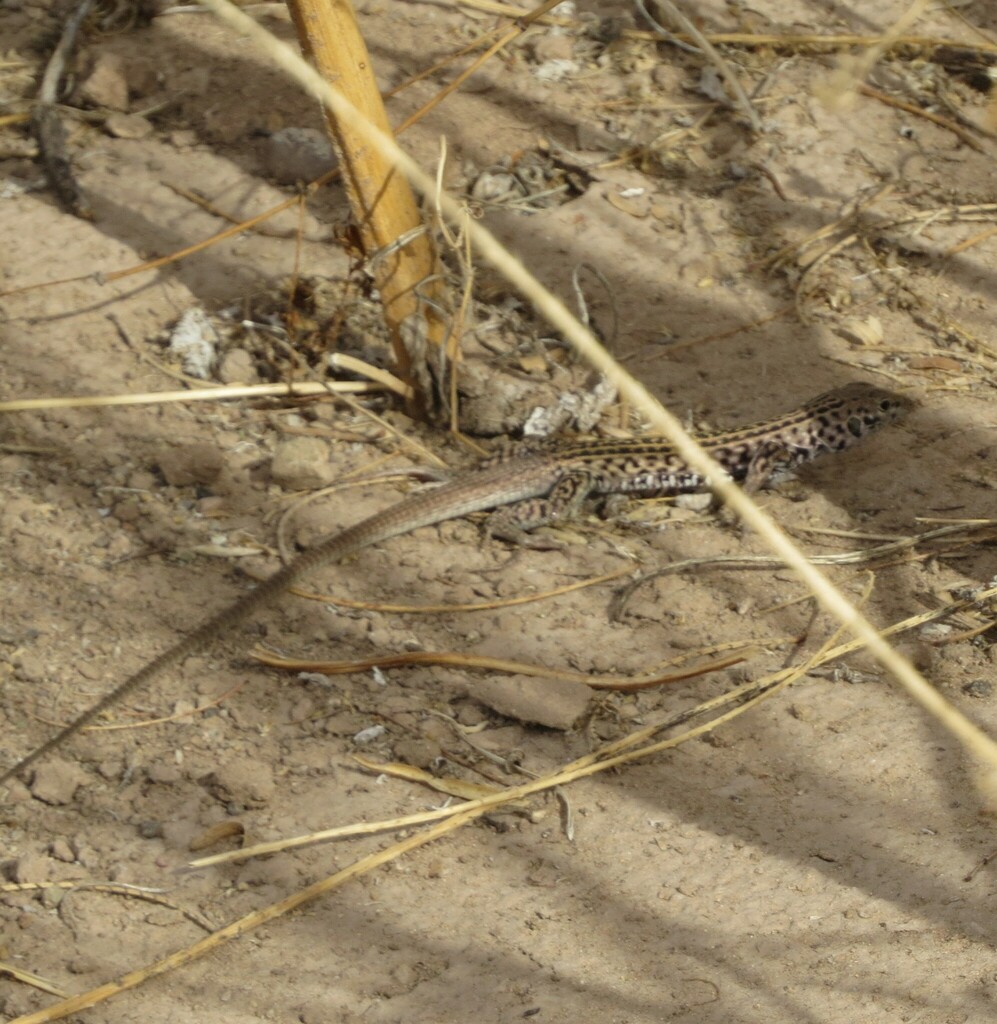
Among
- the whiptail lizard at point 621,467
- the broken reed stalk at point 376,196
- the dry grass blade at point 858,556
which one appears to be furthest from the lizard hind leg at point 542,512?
the broken reed stalk at point 376,196

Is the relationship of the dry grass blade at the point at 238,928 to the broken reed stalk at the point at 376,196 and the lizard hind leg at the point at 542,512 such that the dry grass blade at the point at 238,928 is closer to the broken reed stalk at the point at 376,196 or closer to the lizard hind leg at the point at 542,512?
the lizard hind leg at the point at 542,512

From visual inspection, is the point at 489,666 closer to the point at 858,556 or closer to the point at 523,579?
the point at 523,579

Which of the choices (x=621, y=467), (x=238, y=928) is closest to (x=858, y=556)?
(x=621, y=467)

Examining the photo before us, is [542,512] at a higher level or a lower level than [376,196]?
lower

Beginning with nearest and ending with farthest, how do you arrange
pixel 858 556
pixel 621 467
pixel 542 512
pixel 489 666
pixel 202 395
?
pixel 489 666, pixel 858 556, pixel 542 512, pixel 621 467, pixel 202 395

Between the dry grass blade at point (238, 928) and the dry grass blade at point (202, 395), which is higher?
the dry grass blade at point (202, 395)

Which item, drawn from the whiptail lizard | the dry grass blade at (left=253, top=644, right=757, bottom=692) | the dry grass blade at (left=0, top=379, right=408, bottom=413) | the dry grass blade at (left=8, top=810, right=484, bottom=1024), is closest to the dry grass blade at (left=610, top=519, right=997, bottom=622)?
the dry grass blade at (left=253, top=644, right=757, bottom=692)

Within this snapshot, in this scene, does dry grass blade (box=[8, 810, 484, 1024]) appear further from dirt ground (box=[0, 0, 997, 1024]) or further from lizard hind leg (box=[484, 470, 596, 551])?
lizard hind leg (box=[484, 470, 596, 551])

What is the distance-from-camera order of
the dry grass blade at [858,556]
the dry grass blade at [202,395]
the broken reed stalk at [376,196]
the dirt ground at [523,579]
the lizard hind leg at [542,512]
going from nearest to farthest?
the dirt ground at [523,579]
the broken reed stalk at [376,196]
the dry grass blade at [858,556]
the lizard hind leg at [542,512]
the dry grass blade at [202,395]
